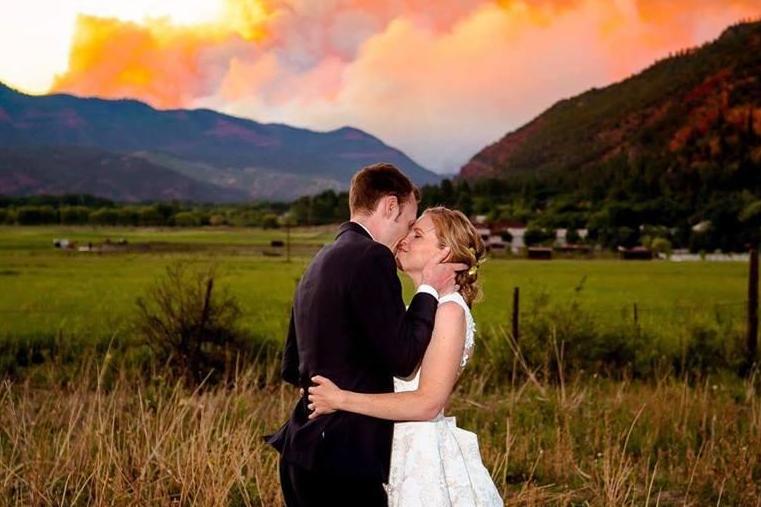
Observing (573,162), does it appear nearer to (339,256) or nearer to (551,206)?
(551,206)

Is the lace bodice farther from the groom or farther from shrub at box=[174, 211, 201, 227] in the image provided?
shrub at box=[174, 211, 201, 227]

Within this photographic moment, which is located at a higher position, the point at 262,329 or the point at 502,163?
the point at 502,163

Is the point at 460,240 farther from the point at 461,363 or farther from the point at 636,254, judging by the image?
the point at 636,254

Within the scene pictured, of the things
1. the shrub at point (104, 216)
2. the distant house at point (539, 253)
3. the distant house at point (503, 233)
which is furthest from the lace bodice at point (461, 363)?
the shrub at point (104, 216)

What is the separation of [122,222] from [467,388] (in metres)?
104

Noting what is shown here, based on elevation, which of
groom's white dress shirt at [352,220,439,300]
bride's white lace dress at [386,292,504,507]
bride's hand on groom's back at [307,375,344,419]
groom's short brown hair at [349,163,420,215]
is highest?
groom's short brown hair at [349,163,420,215]

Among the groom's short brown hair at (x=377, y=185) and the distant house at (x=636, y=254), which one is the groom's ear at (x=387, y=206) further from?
the distant house at (x=636, y=254)

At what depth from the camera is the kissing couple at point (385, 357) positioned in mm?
2918

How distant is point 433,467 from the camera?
3.11m

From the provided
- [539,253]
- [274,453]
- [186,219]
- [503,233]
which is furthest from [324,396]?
[186,219]

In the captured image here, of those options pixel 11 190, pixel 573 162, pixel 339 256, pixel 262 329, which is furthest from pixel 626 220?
pixel 11 190

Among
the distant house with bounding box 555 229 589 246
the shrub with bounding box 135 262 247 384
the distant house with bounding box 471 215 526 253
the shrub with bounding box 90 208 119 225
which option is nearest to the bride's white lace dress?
the shrub with bounding box 135 262 247 384

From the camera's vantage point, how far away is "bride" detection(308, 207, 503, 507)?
300 centimetres

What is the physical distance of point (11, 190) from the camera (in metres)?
171
